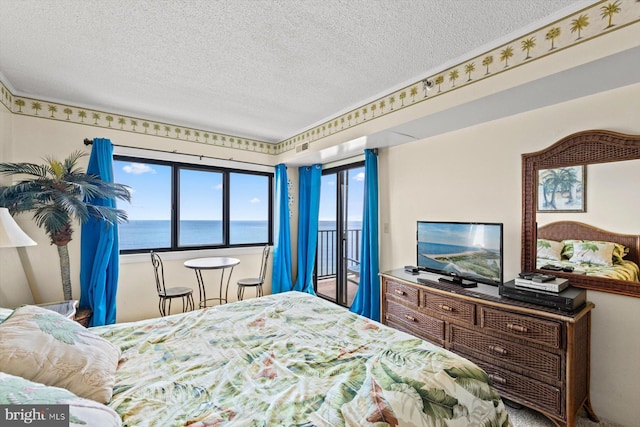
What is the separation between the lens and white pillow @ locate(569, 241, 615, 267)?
1832mm

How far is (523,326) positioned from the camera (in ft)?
5.97

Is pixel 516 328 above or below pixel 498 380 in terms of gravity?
above

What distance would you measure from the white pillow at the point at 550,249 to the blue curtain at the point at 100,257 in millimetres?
4124

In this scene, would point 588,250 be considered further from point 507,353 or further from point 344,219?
point 344,219

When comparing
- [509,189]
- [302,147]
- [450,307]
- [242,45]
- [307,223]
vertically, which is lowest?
[450,307]

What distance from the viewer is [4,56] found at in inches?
83.8

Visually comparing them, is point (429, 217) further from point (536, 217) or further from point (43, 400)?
point (43, 400)

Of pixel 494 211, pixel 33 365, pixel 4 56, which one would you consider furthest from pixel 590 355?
pixel 4 56

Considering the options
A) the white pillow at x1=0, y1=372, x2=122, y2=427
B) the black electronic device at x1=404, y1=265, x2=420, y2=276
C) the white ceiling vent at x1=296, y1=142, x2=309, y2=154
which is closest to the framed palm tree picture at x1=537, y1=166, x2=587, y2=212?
the black electronic device at x1=404, y1=265, x2=420, y2=276

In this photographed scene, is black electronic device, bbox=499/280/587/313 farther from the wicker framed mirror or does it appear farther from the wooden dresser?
the wicker framed mirror

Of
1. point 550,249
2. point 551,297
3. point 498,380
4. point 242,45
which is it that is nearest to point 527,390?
point 498,380

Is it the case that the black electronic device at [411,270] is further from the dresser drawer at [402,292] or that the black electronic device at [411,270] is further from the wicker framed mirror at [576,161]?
the wicker framed mirror at [576,161]

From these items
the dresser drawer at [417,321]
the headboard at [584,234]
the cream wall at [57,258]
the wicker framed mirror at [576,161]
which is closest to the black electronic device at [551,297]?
the wicker framed mirror at [576,161]

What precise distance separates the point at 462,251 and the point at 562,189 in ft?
2.78
